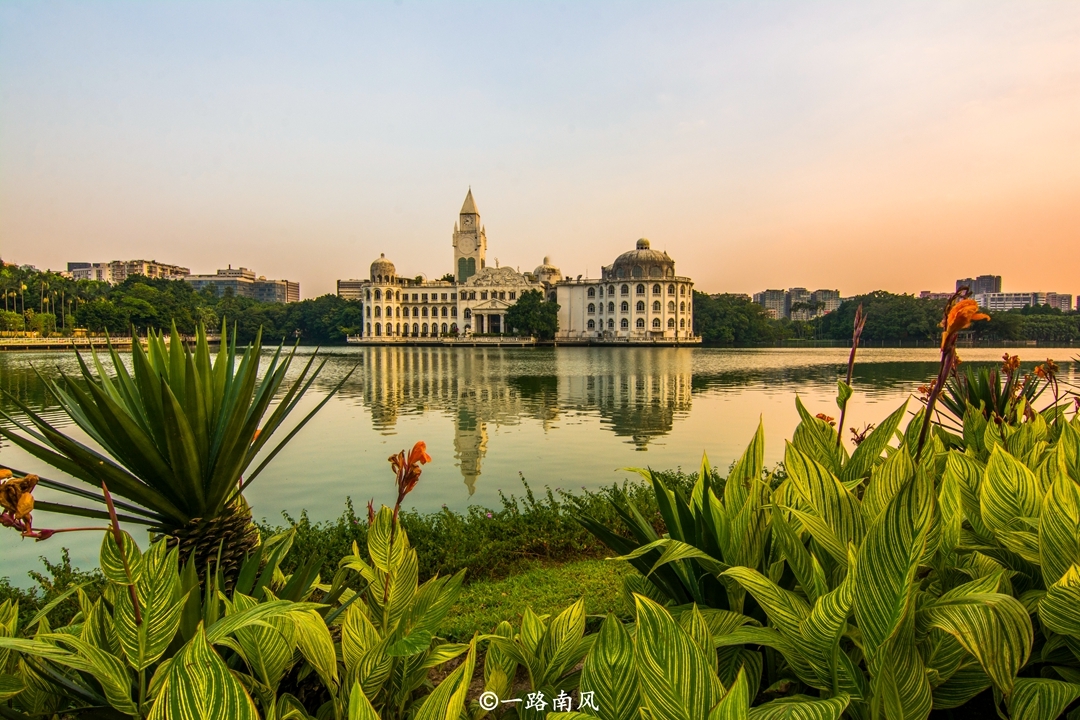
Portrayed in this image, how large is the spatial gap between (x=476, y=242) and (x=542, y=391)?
65.6 meters

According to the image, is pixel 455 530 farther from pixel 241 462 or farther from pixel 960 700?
pixel 960 700

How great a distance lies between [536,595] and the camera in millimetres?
3256

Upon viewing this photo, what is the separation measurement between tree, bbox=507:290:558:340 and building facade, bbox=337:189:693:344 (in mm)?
4125

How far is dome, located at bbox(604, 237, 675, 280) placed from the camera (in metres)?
67.3

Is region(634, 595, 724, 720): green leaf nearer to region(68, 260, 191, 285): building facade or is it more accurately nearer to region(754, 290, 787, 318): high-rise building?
region(68, 260, 191, 285): building facade

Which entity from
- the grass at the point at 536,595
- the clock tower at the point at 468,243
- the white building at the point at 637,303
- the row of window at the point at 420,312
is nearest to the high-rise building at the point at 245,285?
the row of window at the point at 420,312

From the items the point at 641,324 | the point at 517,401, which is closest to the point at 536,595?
the point at 517,401

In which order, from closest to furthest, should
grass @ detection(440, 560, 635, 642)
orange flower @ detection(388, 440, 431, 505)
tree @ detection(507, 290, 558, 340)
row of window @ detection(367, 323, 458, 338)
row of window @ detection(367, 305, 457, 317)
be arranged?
orange flower @ detection(388, 440, 431, 505)
grass @ detection(440, 560, 635, 642)
tree @ detection(507, 290, 558, 340)
row of window @ detection(367, 323, 458, 338)
row of window @ detection(367, 305, 457, 317)

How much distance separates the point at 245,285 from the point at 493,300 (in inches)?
1493

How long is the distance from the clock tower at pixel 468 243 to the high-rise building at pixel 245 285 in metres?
26.5

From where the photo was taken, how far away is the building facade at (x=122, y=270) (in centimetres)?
6122

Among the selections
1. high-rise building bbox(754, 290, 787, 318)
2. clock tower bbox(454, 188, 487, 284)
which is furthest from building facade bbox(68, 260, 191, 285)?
high-rise building bbox(754, 290, 787, 318)

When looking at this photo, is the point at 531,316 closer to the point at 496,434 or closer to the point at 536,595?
the point at 496,434

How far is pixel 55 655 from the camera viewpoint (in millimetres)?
1048
